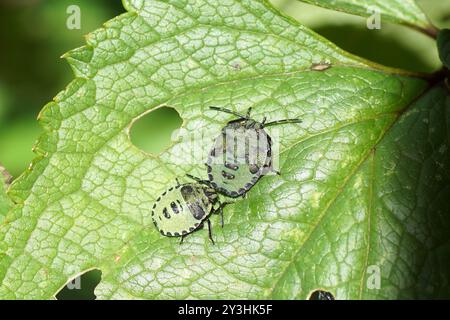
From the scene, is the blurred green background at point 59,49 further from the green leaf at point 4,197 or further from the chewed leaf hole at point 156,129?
the green leaf at point 4,197

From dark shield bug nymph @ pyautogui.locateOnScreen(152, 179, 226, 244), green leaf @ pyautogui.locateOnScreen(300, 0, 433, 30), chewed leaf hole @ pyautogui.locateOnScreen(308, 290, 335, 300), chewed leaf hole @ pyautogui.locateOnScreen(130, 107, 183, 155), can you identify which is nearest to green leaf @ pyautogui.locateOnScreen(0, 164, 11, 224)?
dark shield bug nymph @ pyautogui.locateOnScreen(152, 179, 226, 244)

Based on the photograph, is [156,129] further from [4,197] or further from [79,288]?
[79,288]

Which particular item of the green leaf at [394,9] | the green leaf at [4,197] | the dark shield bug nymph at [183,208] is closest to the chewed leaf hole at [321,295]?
the dark shield bug nymph at [183,208]

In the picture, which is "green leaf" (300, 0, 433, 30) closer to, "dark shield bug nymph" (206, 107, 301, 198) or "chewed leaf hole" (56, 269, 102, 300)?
"dark shield bug nymph" (206, 107, 301, 198)

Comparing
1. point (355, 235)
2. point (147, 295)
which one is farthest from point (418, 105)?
point (147, 295)

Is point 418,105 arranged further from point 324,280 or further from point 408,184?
point 324,280
